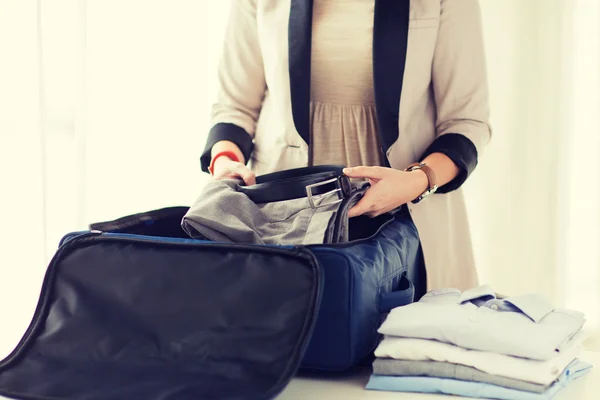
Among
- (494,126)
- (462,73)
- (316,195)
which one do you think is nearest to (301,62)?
(462,73)

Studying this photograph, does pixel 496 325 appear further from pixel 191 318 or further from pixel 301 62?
pixel 301 62

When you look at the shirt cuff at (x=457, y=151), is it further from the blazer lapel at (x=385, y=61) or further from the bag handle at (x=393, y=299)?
the bag handle at (x=393, y=299)

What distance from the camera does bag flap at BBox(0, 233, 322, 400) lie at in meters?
0.66

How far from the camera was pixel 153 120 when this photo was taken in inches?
85.4

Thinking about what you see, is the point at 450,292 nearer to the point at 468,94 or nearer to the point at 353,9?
the point at 468,94

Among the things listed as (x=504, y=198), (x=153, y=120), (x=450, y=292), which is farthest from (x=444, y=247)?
(x=153, y=120)

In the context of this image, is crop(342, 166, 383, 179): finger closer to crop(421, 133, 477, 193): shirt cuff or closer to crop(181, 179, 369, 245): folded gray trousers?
crop(181, 179, 369, 245): folded gray trousers

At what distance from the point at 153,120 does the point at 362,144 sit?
1.09 m

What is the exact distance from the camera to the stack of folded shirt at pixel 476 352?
27.2 inches

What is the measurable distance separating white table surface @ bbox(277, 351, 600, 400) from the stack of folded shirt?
0.01 m

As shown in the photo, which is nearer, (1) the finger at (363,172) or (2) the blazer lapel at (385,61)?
(1) the finger at (363,172)

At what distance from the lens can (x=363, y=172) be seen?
936mm

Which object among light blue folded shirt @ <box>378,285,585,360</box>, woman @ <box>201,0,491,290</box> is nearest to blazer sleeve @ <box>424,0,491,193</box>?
woman @ <box>201,0,491,290</box>

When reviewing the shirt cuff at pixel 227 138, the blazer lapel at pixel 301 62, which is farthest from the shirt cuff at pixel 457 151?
the shirt cuff at pixel 227 138
